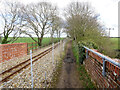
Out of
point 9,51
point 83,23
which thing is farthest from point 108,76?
point 83,23

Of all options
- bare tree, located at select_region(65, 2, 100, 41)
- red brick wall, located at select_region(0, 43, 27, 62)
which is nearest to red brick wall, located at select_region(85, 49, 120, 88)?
bare tree, located at select_region(65, 2, 100, 41)

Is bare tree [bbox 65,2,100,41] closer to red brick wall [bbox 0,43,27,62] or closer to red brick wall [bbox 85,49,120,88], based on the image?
red brick wall [bbox 85,49,120,88]

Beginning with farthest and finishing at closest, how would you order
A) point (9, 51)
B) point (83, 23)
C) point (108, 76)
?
point (83, 23), point (9, 51), point (108, 76)

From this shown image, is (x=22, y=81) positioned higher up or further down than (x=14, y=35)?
further down

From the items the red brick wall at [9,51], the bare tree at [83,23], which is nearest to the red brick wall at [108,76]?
the bare tree at [83,23]

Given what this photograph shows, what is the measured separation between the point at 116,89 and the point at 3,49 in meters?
6.61

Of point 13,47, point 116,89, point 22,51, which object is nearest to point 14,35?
point 22,51

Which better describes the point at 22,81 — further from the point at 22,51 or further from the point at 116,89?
the point at 22,51

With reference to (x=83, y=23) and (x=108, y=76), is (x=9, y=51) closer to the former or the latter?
(x=108, y=76)

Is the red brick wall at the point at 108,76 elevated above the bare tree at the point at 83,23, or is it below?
below

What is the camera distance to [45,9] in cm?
1520

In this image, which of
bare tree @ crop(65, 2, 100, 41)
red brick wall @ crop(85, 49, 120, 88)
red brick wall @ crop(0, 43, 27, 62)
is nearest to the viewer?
red brick wall @ crop(85, 49, 120, 88)

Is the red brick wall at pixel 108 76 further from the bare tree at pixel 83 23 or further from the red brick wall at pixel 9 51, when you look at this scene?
the red brick wall at pixel 9 51

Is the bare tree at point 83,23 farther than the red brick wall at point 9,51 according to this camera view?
Yes
